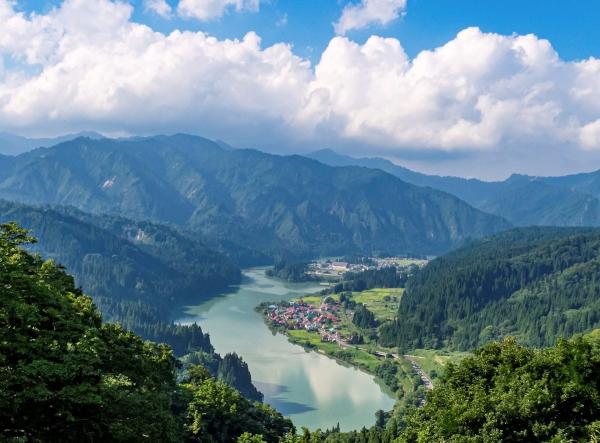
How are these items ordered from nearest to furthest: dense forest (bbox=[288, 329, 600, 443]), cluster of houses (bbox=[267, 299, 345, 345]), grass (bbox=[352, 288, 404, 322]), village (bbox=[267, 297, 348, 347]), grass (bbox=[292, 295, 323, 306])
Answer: dense forest (bbox=[288, 329, 600, 443]), village (bbox=[267, 297, 348, 347]), cluster of houses (bbox=[267, 299, 345, 345]), grass (bbox=[352, 288, 404, 322]), grass (bbox=[292, 295, 323, 306])

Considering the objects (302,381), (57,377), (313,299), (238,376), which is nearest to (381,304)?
(313,299)

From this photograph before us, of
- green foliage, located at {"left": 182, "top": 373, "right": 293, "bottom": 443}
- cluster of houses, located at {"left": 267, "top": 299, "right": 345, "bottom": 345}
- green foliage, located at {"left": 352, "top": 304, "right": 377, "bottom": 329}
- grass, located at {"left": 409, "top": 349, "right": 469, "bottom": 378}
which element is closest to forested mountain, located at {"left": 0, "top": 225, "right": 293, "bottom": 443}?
green foliage, located at {"left": 182, "top": 373, "right": 293, "bottom": 443}

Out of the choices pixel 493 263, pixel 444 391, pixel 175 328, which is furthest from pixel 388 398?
pixel 493 263

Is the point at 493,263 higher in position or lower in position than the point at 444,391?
higher

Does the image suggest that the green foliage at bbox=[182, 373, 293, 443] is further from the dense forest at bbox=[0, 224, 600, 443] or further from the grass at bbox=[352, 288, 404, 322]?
the grass at bbox=[352, 288, 404, 322]

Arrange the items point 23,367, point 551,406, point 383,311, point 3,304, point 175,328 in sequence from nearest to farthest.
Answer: point 23,367 → point 3,304 → point 551,406 → point 175,328 → point 383,311

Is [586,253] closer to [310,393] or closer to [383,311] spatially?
[383,311]

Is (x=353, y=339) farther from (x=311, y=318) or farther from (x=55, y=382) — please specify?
(x=55, y=382)
